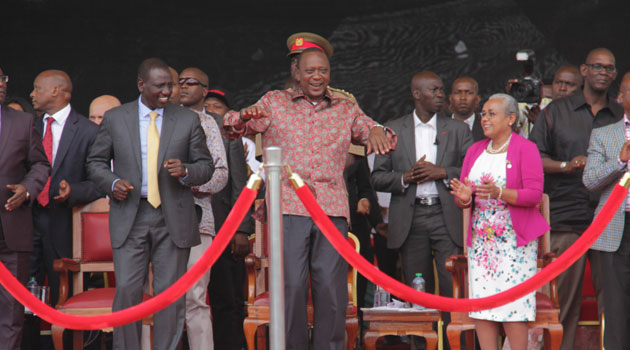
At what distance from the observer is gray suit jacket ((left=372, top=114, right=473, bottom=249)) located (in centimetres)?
593

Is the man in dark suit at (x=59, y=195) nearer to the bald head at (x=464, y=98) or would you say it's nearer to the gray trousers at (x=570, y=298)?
the bald head at (x=464, y=98)

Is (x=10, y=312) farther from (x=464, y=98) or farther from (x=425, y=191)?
(x=464, y=98)

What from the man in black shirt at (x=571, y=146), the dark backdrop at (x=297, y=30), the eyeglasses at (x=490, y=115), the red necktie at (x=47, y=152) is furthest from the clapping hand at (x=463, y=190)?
the dark backdrop at (x=297, y=30)

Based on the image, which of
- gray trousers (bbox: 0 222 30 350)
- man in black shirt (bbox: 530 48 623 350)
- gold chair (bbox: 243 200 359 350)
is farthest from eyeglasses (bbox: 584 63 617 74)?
gray trousers (bbox: 0 222 30 350)

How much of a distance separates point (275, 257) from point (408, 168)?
98.2 inches

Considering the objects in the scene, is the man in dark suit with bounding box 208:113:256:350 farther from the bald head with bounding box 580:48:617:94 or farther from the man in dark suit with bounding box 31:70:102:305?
the bald head with bounding box 580:48:617:94

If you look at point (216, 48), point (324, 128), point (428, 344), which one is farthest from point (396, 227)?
point (216, 48)

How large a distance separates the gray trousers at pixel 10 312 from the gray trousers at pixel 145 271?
2.02ft

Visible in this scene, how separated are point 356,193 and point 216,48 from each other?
236cm

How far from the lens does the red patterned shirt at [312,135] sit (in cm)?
486

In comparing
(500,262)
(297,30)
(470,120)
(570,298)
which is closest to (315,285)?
(500,262)

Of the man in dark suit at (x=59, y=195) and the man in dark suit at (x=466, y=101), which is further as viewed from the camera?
the man in dark suit at (x=466, y=101)

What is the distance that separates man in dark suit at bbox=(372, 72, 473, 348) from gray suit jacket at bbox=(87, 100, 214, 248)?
1.51 metres

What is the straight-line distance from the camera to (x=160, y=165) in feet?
16.1
